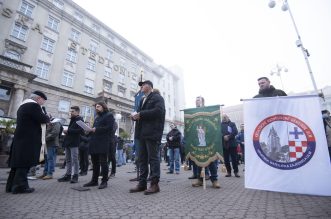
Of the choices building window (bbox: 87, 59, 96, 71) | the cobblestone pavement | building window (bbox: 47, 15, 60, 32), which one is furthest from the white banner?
building window (bbox: 47, 15, 60, 32)

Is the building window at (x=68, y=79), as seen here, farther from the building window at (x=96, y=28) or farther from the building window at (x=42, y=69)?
the building window at (x=96, y=28)

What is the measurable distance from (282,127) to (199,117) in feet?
6.05

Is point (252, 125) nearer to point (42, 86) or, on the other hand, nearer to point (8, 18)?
point (42, 86)

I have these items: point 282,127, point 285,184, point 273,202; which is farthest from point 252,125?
point 273,202

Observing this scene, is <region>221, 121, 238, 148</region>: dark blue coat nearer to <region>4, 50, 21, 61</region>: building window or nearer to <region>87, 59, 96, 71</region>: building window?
<region>4, 50, 21, 61</region>: building window

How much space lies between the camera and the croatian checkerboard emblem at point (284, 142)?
12.1ft

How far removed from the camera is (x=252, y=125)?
168 inches

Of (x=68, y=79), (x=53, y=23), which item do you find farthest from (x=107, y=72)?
(x=53, y=23)

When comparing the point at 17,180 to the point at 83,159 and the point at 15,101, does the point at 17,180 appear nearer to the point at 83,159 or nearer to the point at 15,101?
the point at 83,159

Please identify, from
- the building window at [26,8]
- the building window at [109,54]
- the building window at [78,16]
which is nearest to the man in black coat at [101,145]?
the building window at [26,8]

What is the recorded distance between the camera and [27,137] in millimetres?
4199

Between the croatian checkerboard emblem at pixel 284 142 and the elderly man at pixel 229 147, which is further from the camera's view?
the elderly man at pixel 229 147

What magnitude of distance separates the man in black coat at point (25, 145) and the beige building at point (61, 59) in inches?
600

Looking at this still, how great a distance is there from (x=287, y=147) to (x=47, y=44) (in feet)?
100
